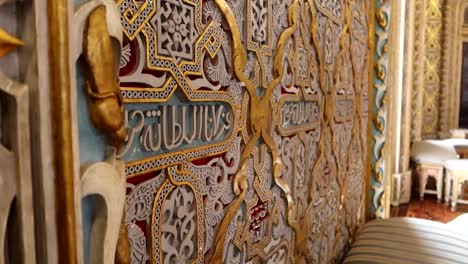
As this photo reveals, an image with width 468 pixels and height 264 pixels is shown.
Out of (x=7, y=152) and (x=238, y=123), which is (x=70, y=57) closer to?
(x=7, y=152)

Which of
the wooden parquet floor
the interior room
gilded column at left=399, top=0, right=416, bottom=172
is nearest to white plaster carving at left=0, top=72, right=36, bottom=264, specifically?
the interior room

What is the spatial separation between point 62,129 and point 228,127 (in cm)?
40

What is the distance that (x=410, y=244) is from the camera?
1596mm

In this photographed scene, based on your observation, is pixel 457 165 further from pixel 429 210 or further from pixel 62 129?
pixel 62 129

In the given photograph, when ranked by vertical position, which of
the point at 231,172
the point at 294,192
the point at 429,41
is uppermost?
the point at 429,41

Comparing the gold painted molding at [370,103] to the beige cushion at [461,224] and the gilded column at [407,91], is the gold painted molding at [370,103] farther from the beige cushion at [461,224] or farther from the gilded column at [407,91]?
the gilded column at [407,91]

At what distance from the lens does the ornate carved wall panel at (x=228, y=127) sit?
515mm

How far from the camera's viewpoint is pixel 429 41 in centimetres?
545

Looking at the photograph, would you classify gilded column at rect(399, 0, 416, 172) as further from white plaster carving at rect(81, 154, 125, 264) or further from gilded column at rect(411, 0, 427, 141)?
white plaster carving at rect(81, 154, 125, 264)

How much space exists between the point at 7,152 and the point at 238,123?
0.48m

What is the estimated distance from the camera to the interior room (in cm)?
33

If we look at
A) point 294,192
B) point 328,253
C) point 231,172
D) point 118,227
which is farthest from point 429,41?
point 118,227

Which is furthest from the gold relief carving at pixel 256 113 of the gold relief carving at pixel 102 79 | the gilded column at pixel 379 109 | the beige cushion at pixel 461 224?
the gilded column at pixel 379 109

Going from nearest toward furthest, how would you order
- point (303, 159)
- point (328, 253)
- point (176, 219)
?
point (176, 219), point (303, 159), point (328, 253)
